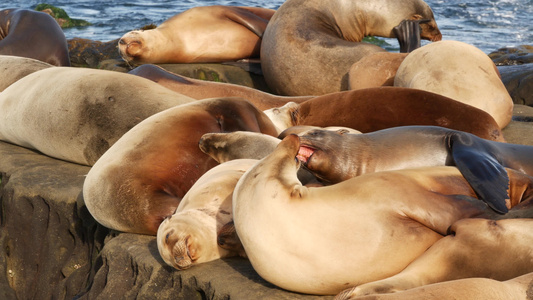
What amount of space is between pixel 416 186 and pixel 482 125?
2.05 meters

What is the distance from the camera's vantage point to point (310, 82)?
7398 mm

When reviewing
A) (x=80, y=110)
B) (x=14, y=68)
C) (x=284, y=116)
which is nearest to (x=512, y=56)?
(x=284, y=116)

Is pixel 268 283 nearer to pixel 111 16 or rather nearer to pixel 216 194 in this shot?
pixel 216 194

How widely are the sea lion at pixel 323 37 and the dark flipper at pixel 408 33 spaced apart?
0.09 m

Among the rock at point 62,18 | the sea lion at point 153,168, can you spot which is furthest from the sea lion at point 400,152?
the rock at point 62,18

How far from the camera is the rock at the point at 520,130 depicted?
18.2ft

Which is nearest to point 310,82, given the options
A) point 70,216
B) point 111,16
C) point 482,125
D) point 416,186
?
point 482,125

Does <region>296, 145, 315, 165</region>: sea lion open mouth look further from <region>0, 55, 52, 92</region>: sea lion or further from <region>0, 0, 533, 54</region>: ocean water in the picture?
<region>0, 0, 533, 54</region>: ocean water

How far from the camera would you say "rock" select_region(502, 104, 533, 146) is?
5555 millimetres

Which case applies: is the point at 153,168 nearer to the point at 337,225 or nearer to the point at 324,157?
the point at 324,157

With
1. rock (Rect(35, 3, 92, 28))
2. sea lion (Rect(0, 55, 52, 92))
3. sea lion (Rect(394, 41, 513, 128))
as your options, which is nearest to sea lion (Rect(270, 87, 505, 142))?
sea lion (Rect(394, 41, 513, 128))

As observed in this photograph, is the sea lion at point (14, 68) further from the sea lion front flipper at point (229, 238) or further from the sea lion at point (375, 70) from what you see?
the sea lion front flipper at point (229, 238)

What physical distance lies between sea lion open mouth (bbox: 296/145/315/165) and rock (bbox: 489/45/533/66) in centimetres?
724

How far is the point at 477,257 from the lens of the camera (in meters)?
2.66
